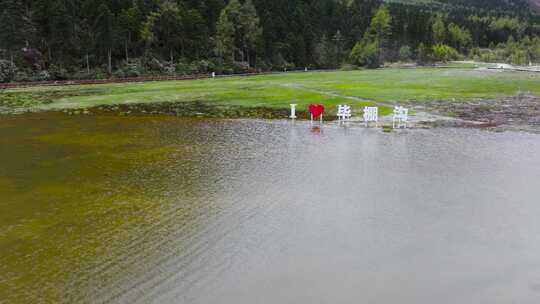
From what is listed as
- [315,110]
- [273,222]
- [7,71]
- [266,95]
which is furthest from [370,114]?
[7,71]

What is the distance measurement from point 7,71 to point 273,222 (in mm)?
77404

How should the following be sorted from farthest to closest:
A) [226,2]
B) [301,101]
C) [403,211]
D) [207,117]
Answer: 1. [226,2]
2. [301,101]
3. [207,117]
4. [403,211]

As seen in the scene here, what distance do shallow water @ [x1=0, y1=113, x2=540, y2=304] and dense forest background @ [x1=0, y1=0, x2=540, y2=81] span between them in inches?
2651

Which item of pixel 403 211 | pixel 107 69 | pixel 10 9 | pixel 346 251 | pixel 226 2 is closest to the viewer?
pixel 346 251

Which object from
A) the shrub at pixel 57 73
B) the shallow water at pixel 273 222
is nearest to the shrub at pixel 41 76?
the shrub at pixel 57 73

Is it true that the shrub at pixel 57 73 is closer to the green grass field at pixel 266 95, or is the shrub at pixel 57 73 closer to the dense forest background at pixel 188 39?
the dense forest background at pixel 188 39

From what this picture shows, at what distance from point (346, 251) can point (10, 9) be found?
298 feet

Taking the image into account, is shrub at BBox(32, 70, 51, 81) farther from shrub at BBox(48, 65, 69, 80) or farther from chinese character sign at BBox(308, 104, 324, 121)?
chinese character sign at BBox(308, 104, 324, 121)

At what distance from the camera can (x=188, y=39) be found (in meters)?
112

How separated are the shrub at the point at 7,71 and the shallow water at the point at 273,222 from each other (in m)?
56.5

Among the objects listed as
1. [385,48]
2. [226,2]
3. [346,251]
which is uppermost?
[226,2]

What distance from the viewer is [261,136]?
109 ft

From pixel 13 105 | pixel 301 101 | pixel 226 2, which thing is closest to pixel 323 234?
pixel 301 101

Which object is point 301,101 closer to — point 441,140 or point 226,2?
point 441,140
